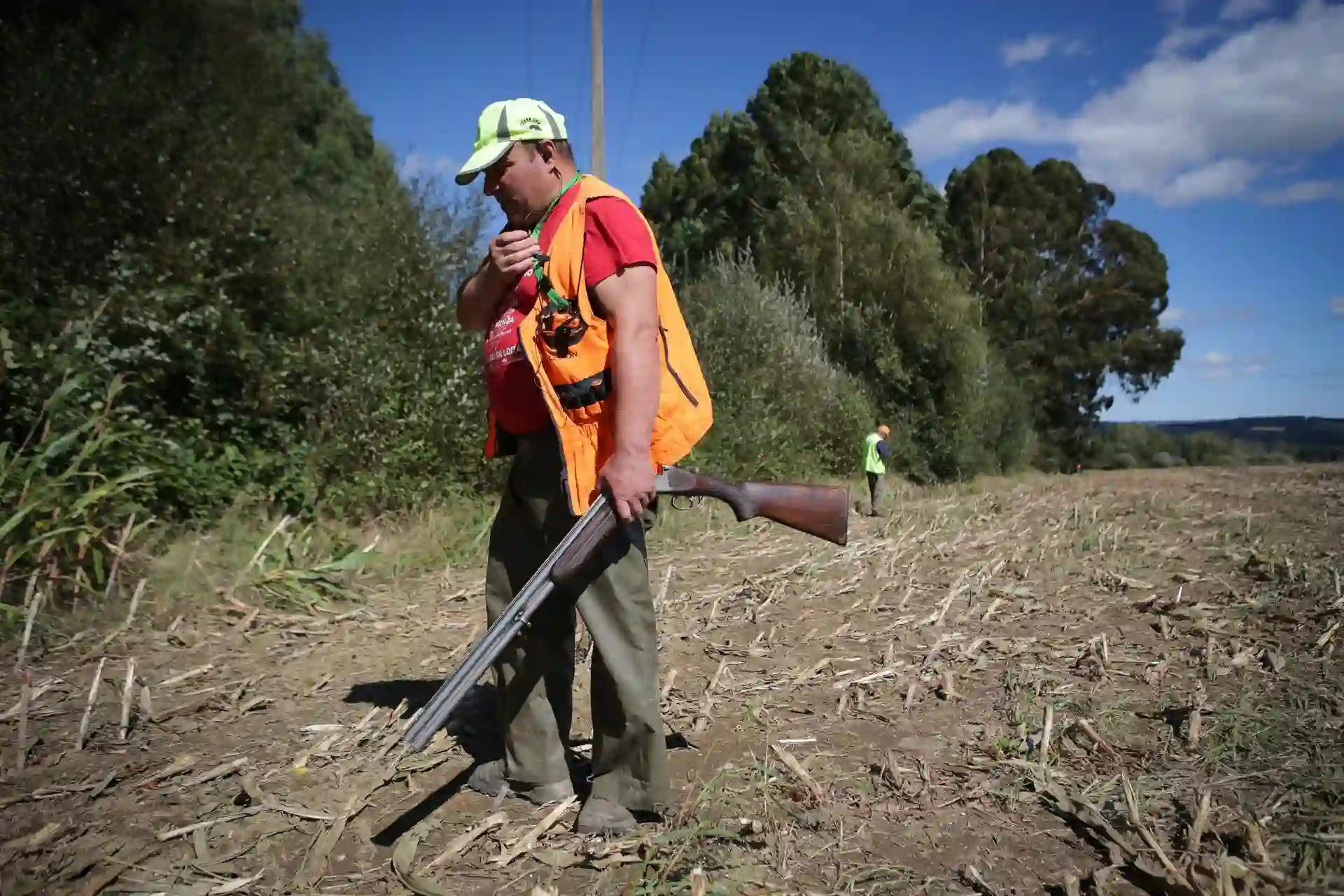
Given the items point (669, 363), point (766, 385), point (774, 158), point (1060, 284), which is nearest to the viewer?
point (669, 363)

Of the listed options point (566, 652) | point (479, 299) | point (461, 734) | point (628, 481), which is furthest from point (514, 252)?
point (461, 734)

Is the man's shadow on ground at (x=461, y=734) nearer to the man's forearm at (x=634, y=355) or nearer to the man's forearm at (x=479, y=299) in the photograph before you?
the man's forearm at (x=634, y=355)

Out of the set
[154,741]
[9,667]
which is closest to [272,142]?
→ [9,667]

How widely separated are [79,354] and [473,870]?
6051 mm

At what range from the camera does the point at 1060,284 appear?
37.6 metres

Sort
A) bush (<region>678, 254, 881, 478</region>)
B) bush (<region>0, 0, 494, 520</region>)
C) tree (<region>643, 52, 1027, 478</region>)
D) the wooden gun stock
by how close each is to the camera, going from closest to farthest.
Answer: the wooden gun stock, bush (<region>0, 0, 494, 520</region>), bush (<region>678, 254, 881, 478</region>), tree (<region>643, 52, 1027, 478</region>)

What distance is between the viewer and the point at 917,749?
3.68 m

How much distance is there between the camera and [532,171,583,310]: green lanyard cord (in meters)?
2.86

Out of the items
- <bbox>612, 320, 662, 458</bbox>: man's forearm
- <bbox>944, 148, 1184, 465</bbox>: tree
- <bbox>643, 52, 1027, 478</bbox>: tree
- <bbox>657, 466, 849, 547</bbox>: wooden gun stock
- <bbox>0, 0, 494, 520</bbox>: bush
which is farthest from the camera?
<bbox>944, 148, 1184, 465</bbox>: tree

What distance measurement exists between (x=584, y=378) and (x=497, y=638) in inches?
34.2

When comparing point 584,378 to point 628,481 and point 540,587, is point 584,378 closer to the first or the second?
point 628,481

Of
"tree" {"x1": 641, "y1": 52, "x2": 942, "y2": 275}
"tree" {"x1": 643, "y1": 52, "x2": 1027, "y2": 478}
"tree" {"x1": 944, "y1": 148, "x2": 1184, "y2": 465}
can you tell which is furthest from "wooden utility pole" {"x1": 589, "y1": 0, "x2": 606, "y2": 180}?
"tree" {"x1": 944, "y1": 148, "x2": 1184, "y2": 465}

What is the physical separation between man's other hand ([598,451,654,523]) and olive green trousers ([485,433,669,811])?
0.13m

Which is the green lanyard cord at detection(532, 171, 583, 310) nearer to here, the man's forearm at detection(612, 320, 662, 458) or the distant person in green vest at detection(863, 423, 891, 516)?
the man's forearm at detection(612, 320, 662, 458)
